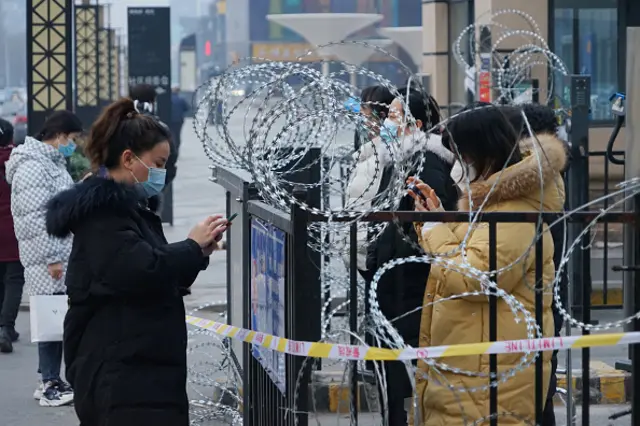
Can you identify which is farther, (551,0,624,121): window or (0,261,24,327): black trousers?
(551,0,624,121): window

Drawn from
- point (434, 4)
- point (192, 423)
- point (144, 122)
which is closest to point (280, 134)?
point (144, 122)

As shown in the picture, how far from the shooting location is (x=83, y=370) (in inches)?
168

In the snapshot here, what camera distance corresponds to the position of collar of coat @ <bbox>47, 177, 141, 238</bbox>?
418cm

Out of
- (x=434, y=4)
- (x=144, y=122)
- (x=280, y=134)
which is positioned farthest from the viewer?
(x=434, y=4)

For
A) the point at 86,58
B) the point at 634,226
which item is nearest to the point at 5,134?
the point at 634,226

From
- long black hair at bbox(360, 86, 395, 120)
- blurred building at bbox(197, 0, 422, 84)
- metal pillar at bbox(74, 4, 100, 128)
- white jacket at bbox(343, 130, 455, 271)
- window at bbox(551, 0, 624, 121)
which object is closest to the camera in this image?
white jacket at bbox(343, 130, 455, 271)

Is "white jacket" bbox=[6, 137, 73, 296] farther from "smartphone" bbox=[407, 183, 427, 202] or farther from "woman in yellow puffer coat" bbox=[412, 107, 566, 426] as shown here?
"woman in yellow puffer coat" bbox=[412, 107, 566, 426]

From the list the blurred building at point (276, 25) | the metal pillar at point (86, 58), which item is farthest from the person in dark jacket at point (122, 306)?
the blurred building at point (276, 25)

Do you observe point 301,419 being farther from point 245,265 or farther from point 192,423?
point 192,423

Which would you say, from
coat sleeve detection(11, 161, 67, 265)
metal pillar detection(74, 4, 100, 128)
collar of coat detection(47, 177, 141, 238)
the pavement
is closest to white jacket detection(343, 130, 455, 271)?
the pavement

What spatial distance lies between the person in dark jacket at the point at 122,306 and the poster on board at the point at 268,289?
1.10 feet

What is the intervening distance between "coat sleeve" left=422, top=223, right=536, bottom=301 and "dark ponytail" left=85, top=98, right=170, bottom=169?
42.7 inches

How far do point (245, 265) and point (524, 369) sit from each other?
6.10 ft

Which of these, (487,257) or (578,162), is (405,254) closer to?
(487,257)
